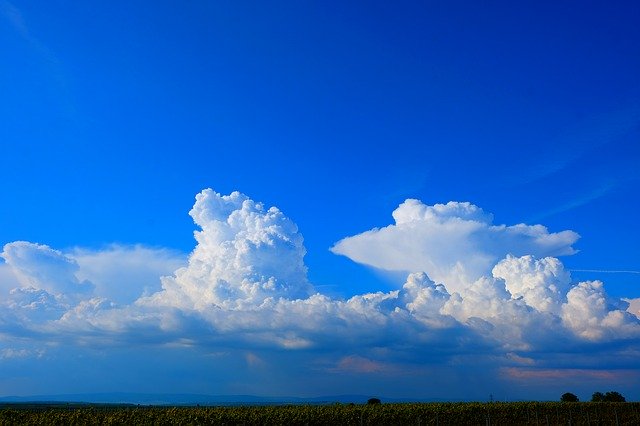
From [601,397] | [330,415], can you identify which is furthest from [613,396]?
[330,415]

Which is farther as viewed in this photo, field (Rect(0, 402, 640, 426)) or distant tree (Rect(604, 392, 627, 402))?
distant tree (Rect(604, 392, 627, 402))

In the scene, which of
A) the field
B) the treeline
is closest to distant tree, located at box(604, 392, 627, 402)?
the treeline

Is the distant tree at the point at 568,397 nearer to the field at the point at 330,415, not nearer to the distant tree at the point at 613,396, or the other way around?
the distant tree at the point at 613,396

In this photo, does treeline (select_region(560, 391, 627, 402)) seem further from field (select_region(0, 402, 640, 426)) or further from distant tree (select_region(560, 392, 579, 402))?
field (select_region(0, 402, 640, 426))

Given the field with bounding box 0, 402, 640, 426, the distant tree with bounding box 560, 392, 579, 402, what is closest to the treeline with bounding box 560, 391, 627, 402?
the distant tree with bounding box 560, 392, 579, 402

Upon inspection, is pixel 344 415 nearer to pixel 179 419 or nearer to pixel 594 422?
pixel 179 419

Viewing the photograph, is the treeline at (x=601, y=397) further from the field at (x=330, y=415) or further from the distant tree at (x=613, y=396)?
the field at (x=330, y=415)

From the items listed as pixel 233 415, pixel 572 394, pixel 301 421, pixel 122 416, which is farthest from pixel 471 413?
pixel 572 394

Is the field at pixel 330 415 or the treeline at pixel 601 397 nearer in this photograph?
the field at pixel 330 415

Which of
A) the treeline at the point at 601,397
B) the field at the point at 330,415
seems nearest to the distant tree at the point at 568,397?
the treeline at the point at 601,397

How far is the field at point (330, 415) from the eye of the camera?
135 ft

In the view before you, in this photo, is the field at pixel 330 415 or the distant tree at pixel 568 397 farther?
the distant tree at pixel 568 397

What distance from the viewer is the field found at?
4103 cm

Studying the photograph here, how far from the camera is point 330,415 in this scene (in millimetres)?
51750
